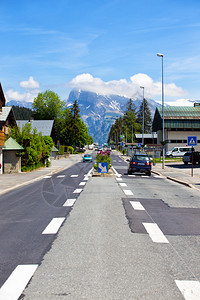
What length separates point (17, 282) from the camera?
4273 mm

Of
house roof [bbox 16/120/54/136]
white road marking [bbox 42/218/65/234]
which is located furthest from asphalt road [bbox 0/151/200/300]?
house roof [bbox 16/120/54/136]

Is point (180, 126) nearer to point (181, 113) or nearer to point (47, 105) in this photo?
point (181, 113)

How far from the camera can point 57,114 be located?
375 ft

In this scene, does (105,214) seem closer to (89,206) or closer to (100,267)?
(89,206)

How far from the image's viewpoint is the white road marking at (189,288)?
386 centimetres

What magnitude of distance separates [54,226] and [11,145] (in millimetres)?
25927

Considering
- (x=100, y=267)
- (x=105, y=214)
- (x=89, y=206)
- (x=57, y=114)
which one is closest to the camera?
(x=100, y=267)

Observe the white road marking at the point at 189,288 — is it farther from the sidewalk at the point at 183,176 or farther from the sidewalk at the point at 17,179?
the sidewalk at the point at 183,176

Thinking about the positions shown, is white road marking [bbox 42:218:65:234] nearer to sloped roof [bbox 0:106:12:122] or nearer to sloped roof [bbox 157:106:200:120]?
sloped roof [bbox 0:106:12:122]

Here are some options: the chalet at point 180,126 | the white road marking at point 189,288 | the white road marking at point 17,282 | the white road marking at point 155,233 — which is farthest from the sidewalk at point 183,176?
the chalet at point 180,126

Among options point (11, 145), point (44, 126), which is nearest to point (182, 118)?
point (44, 126)

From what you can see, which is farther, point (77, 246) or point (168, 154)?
point (168, 154)

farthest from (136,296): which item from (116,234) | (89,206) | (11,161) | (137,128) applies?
(137,128)

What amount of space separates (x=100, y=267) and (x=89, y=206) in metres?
5.85
